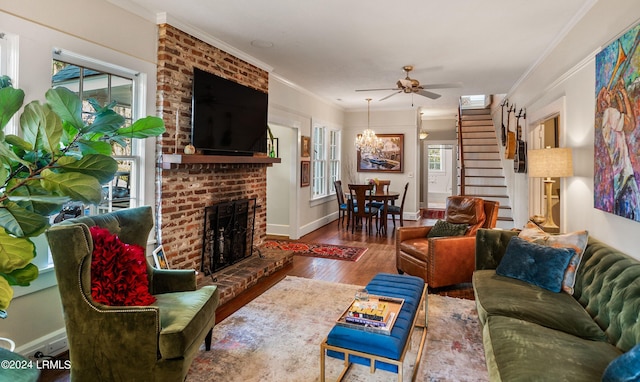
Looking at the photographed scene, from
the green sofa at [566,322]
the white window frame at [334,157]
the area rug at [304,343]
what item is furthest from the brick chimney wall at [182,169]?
the white window frame at [334,157]

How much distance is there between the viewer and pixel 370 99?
7.56 m

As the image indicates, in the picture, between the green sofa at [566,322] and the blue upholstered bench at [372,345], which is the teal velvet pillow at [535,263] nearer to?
the green sofa at [566,322]

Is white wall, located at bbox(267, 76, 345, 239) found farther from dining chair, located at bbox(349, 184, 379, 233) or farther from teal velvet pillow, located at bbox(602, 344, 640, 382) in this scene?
teal velvet pillow, located at bbox(602, 344, 640, 382)

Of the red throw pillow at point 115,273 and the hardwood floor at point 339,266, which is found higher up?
the red throw pillow at point 115,273

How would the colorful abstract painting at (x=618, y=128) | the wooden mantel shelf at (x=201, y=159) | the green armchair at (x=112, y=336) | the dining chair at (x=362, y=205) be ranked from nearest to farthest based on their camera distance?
the green armchair at (x=112, y=336) → the colorful abstract painting at (x=618, y=128) → the wooden mantel shelf at (x=201, y=159) → the dining chair at (x=362, y=205)

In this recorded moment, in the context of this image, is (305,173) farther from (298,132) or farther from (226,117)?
(226,117)

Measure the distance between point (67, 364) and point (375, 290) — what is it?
2.17m

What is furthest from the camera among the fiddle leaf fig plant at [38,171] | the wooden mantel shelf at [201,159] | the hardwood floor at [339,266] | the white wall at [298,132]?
the white wall at [298,132]

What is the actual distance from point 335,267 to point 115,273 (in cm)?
314

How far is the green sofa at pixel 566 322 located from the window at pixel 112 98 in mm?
2917

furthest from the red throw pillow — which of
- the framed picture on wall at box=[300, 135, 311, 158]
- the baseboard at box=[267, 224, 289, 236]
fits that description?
the framed picture on wall at box=[300, 135, 311, 158]

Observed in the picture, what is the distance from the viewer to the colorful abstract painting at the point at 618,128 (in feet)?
7.43

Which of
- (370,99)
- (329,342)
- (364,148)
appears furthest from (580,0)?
(364,148)

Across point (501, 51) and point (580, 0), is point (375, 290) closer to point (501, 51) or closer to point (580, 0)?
point (580, 0)
